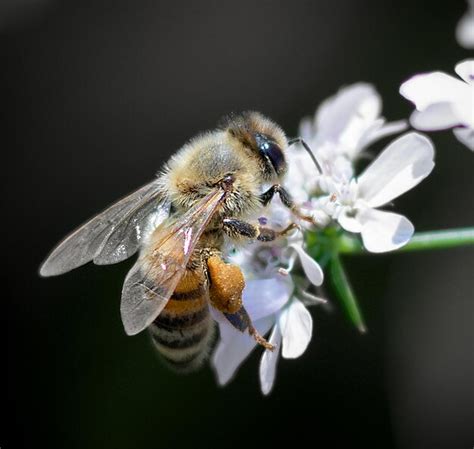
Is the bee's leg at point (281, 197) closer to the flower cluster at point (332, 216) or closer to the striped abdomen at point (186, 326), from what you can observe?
the flower cluster at point (332, 216)

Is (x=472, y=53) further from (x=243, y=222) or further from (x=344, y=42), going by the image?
(x=243, y=222)

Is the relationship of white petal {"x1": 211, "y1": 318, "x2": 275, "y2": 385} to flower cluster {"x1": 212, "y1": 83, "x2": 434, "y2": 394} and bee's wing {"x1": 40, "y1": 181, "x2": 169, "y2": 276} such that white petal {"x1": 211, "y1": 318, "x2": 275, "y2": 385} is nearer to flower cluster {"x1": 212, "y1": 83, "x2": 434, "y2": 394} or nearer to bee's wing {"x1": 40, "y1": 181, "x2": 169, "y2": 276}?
flower cluster {"x1": 212, "y1": 83, "x2": 434, "y2": 394}

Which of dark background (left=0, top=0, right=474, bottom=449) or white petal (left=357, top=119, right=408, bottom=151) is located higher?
white petal (left=357, top=119, right=408, bottom=151)

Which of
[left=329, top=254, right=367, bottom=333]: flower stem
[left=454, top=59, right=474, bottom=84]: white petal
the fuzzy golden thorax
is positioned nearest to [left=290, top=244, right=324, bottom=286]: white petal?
[left=329, top=254, right=367, bottom=333]: flower stem

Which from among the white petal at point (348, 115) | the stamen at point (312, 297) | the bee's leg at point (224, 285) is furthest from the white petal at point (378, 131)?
the bee's leg at point (224, 285)

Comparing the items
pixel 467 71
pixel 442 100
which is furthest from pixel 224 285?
pixel 467 71

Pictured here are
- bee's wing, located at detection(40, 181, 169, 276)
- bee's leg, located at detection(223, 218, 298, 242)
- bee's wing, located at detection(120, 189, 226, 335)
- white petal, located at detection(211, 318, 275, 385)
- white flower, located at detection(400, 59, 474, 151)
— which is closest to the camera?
bee's wing, located at detection(120, 189, 226, 335)

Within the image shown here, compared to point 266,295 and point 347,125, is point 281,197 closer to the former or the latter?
point 266,295
